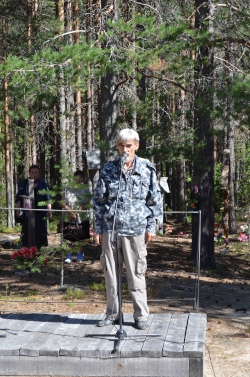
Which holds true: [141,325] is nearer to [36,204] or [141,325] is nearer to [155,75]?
[36,204]

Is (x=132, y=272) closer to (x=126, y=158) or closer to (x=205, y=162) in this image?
(x=126, y=158)

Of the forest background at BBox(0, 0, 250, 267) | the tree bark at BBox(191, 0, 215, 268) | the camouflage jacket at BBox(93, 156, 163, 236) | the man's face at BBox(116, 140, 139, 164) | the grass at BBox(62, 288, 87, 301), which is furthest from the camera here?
the tree bark at BBox(191, 0, 215, 268)

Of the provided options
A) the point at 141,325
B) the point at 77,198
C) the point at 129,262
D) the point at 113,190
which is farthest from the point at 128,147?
the point at 77,198

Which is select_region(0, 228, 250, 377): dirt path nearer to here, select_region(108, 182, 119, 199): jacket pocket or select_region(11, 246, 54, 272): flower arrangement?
select_region(11, 246, 54, 272): flower arrangement

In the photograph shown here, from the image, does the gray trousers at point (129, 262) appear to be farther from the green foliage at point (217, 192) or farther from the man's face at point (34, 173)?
the green foliage at point (217, 192)

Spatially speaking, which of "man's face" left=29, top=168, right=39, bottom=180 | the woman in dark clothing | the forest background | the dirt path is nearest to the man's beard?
the dirt path

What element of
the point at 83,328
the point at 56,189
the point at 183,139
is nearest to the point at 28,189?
the point at 56,189

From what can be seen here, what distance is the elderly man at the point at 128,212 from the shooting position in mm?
5496

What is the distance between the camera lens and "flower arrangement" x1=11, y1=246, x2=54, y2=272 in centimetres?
970

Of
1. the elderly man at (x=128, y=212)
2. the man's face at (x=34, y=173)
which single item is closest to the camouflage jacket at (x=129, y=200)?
the elderly man at (x=128, y=212)

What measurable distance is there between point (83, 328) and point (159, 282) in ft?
15.0

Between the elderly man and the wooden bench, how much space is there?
41cm

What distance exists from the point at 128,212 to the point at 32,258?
16.4 feet

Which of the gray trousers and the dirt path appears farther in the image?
the dirt path
